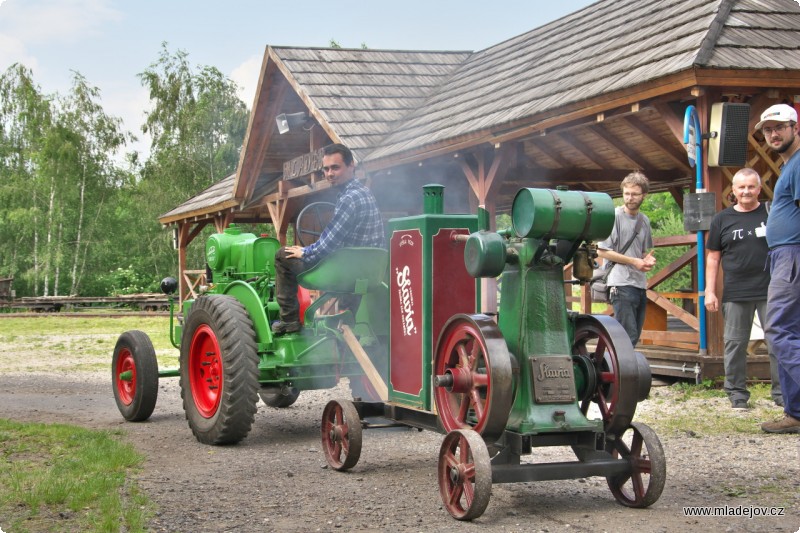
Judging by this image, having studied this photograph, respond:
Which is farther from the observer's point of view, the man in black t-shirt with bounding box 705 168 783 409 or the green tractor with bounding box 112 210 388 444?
the man in black t-shirt with bounding box 705 168 783 409

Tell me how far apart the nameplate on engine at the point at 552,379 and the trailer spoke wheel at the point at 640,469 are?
331 millimetres

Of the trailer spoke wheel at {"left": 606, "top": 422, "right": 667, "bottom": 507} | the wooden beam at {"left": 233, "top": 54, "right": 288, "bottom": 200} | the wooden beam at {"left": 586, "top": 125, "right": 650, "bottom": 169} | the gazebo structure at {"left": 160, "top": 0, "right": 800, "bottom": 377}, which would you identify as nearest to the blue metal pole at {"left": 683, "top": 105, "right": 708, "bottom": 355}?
the gazebo structure at {"left": 160, "top": 0, "right": 800, "bottom": 377}

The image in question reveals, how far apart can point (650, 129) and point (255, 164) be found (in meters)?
8.22

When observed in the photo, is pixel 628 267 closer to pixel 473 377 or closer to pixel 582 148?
pixel 473 377

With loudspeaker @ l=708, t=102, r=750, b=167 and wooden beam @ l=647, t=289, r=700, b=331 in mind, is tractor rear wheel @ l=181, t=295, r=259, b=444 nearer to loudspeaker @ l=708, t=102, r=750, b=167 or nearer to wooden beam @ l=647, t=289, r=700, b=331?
loudspeaker @ l=708, t=102, r=750, b=167

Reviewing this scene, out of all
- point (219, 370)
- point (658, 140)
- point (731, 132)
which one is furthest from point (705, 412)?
point (658, 140)

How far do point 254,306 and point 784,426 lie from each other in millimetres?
3382

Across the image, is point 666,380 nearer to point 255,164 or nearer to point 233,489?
point 233,489

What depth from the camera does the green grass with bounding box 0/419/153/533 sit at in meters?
3.88

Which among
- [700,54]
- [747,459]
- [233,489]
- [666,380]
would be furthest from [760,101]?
[233,489]

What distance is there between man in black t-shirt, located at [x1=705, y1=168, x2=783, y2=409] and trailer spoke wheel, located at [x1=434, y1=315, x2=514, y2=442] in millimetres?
2871

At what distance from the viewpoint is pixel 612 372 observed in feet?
13.4

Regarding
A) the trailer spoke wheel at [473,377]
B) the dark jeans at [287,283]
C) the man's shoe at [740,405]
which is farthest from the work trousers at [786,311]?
the dark jeans at [287,283]

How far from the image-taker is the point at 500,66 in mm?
14812
